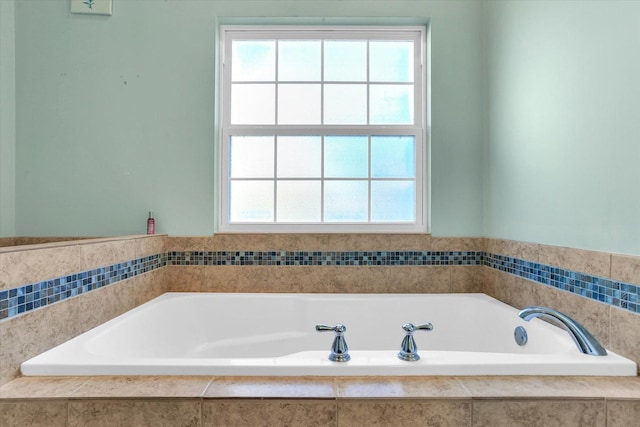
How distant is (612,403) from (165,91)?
2.52 m

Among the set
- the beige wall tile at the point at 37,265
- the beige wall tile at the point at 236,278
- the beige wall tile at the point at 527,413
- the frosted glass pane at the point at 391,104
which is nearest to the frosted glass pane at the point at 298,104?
the frosted glass pane at the point at 391,104

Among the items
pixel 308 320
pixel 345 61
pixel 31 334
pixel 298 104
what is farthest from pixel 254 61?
pixel 31 334

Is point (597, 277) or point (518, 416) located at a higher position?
point (597, 277)

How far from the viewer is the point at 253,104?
2432mm

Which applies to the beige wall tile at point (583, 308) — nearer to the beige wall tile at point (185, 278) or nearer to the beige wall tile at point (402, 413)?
the beige wall tile at point (402, 413)

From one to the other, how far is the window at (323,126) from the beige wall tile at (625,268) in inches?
47.0

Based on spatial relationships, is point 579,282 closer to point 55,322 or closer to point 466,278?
point 466,278

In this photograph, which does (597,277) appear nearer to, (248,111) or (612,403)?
(612,403)

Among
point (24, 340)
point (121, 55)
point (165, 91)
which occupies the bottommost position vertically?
point (24, 340)

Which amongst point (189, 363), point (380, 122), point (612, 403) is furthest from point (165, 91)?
point (612, 403)

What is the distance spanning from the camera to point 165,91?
228 cm

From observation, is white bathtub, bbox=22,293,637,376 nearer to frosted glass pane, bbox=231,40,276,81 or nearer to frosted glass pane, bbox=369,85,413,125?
frosted glass pane, bbox=369,85,413,125

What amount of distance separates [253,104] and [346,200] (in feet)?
2.90

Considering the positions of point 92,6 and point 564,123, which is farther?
point 92,6
